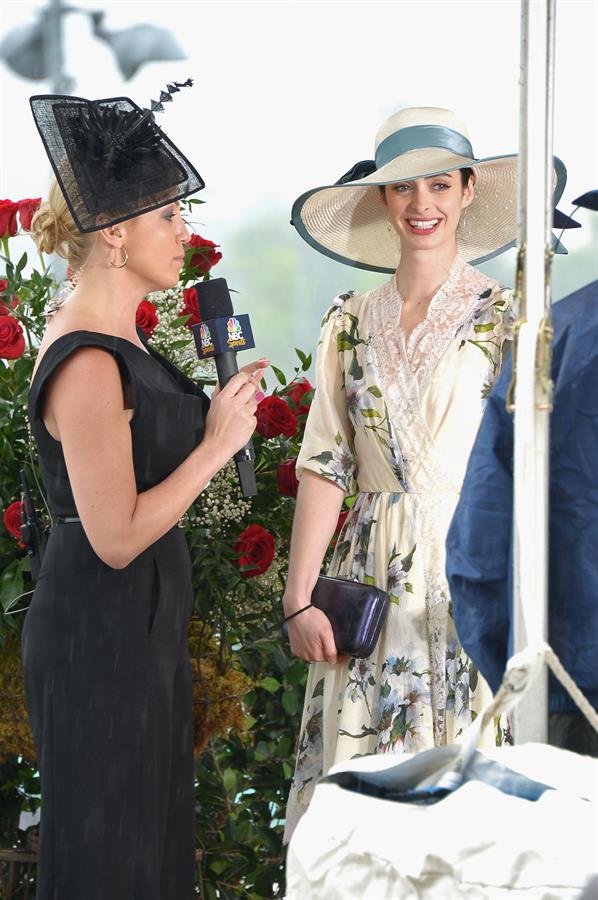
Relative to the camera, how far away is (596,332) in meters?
1.04

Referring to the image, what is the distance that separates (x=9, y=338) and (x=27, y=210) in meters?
0.29

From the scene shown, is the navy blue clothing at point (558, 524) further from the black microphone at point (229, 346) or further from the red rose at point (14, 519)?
the red rose at point (14, 519)

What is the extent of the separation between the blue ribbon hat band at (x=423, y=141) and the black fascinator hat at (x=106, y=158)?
0.33 metres

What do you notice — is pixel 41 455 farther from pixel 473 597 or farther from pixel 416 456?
pixel 473 597

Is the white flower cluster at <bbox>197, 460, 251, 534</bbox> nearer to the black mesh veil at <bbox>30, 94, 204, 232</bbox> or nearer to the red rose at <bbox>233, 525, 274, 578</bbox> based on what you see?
the red rose at <bbox>233, 525, 274, 578</bbox>

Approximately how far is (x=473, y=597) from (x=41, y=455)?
2.67 ft

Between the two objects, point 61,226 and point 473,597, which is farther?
point 61,226

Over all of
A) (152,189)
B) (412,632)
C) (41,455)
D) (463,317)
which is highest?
(152,189)

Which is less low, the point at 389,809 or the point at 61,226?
the point at 61,226

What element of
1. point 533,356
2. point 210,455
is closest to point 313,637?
point 210,455

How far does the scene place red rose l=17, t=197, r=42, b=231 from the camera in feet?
7.32

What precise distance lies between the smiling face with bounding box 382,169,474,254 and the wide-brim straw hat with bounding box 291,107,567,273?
0.03 meters

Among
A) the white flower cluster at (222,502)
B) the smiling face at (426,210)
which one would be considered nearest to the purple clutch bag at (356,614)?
the white flower cluster at (222,502)

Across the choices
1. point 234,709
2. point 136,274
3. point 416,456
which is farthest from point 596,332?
point 234,709
